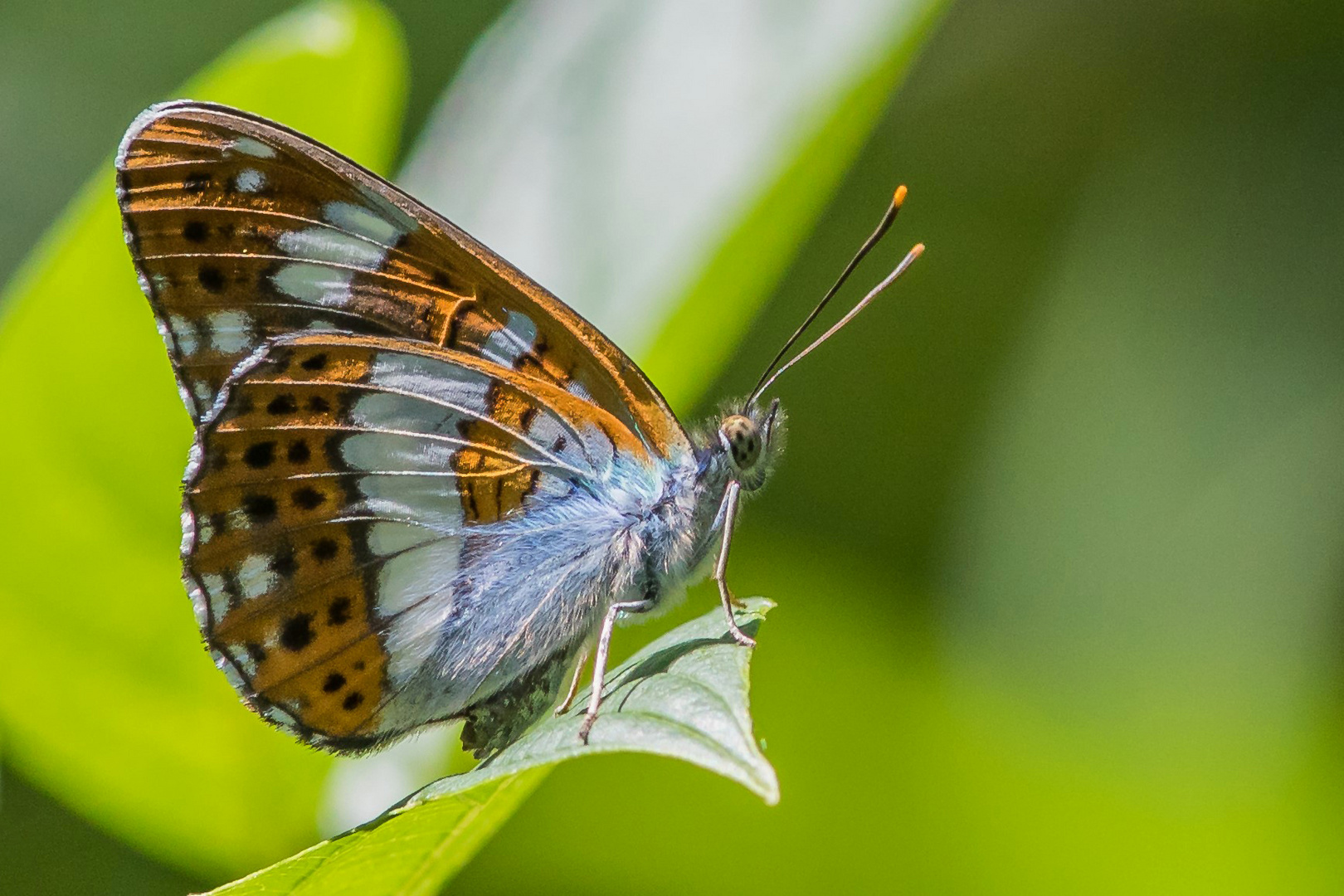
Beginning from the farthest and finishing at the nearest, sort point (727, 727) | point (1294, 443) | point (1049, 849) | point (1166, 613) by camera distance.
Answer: point (1294, 443) < point (1166, 613) < point (1049, 849) < point (727, 727)

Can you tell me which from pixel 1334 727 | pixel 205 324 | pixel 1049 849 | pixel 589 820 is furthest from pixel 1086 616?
pixel 205 324

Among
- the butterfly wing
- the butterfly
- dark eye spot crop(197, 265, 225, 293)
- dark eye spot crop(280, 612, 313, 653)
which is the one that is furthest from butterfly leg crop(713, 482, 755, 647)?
dark eye spot crop(197, 265, 225, 293)

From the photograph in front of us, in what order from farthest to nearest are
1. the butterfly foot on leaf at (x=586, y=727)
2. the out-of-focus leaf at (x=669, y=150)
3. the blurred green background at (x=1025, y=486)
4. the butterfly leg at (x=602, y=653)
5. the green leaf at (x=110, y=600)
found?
the blurred green background at (x=1025, y=486), the out-of-focus leaf at (x=669, y=150), the green leaf at (x=110, y=600), the butterfly leg at (x=602, y=653), the butterfly foot on leaf at (x=586, y=727)

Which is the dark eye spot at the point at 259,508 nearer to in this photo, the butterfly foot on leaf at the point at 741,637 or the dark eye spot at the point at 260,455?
the dark eye spot at the point at 260,455

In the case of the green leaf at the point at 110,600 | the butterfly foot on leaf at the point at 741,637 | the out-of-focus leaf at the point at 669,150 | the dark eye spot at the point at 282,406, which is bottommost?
the green leaf at the point at 110,600

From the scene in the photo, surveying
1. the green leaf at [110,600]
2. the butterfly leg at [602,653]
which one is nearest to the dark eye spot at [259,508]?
the green leaf at [110,600]

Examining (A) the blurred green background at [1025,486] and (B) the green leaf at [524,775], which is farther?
(A) the blurred green background at [1025,486]

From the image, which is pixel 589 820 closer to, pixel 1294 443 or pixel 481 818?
pixel 481 818
